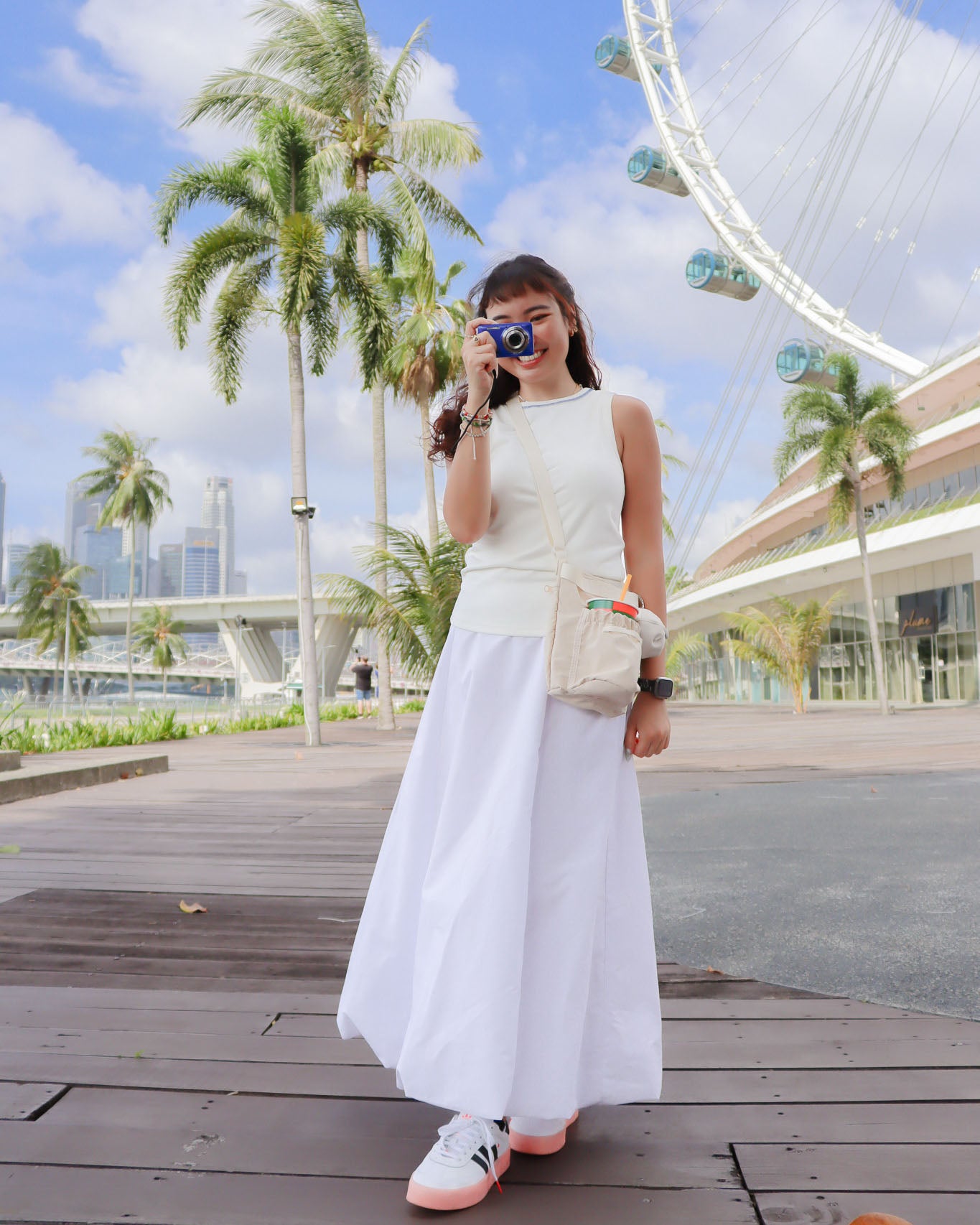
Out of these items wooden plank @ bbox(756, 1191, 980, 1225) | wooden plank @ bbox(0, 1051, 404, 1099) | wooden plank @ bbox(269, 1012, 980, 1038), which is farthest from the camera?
wooden plank @ bbox(269, 1012, 980, 1038)

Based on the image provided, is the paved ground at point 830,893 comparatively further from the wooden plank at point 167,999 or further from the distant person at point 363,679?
the distant person at point 363,679

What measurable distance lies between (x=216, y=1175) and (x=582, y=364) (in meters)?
1.49

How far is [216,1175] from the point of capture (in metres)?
1.58

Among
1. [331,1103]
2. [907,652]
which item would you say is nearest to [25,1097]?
[331,1103]

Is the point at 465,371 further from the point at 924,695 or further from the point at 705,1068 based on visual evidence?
the point at 924,695

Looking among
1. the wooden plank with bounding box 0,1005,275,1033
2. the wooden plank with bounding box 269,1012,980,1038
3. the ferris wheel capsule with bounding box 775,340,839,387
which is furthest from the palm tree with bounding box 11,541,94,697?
the wooden plank with bounding box 269,1012,980,1038

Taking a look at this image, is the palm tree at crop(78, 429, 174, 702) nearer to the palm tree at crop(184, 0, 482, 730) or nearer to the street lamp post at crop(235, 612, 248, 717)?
the street lamp post at crop(235, 612, 248, 717)

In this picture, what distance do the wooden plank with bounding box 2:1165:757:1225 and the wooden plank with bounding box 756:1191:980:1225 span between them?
0.14ft

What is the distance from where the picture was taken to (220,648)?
80.8 metres

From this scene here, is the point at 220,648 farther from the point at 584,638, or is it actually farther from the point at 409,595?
the point at 584,638

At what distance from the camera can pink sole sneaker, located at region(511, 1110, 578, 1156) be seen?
1.65 m

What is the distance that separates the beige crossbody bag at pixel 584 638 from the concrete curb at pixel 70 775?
6148 mm

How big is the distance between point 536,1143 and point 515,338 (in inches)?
51.0

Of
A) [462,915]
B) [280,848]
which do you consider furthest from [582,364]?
[280,848]
